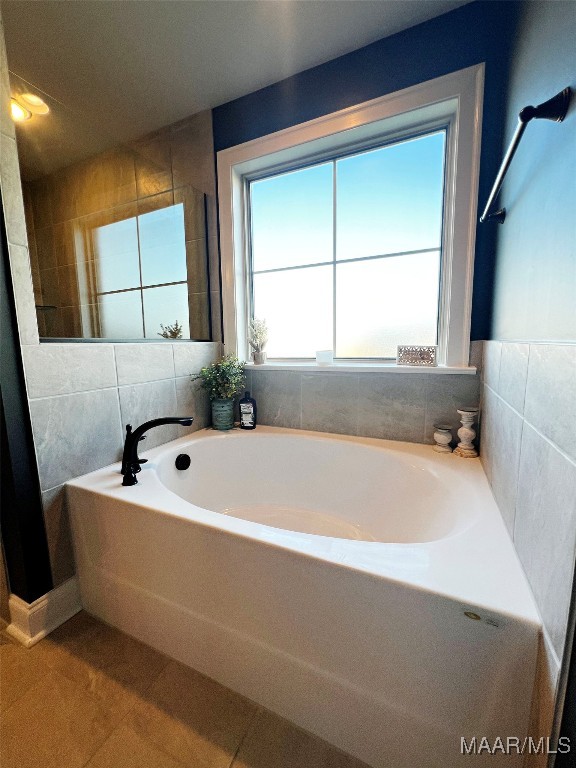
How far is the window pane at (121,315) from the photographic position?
1551mm

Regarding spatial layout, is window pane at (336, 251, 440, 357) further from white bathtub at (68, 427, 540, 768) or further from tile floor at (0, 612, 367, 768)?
tile floor at (0, 612, 367, 768)

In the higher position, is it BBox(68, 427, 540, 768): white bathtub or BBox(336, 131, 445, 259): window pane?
BBox(336, 131, 445, 259): window pane

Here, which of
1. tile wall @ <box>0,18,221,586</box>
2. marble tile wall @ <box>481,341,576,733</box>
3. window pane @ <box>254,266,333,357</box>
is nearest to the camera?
marble tile wall @ <box>481,341,576,733</box>

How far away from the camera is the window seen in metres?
1.55

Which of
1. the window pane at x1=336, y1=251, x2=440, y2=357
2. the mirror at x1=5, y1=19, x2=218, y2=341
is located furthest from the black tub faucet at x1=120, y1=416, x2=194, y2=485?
the window pane at x1=336, y1=251, x2=440, y2=357

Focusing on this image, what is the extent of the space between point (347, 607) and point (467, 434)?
982 mm

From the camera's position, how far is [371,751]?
0.71 meters

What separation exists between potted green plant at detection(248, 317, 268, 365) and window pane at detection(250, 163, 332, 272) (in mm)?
415

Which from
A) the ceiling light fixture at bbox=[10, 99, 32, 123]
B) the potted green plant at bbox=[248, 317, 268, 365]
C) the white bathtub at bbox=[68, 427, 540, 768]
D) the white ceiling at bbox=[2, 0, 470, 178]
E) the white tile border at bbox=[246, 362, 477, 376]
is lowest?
the white bathtub at bbox=[68, 427, 540, 768]

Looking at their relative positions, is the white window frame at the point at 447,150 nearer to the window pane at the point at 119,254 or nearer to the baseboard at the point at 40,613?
the window pane at the point at 119,254

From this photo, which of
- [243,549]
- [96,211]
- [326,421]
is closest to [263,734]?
[243,549]

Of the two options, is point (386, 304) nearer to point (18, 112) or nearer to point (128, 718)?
point (18, 112)

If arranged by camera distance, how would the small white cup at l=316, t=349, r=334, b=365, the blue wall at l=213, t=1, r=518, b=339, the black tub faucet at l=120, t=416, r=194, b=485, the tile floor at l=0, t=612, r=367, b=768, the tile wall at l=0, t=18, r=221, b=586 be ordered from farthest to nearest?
the small white cup at l=316, t=349, r=334, b=365
the blue wall at l=213, t=1, r=518, b=339
the black tub faucet at l=120, t=416, r=194, b=485
the tile wall at l=0, t=18, r=221, b=586
the tile floor at l=0, t=612, r=367, b=768

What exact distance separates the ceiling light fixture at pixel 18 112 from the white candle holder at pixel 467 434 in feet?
6.65
